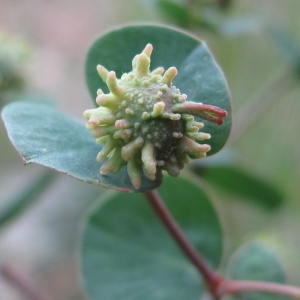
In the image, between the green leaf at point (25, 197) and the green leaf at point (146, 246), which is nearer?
the green leaf at point (146, 246)

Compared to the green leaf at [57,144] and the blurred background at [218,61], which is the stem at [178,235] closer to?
the green leaf at [57,144]

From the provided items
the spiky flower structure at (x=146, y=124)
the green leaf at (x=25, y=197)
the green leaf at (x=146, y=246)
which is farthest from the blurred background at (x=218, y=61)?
the spiky flower structure at (x=146, y=124)

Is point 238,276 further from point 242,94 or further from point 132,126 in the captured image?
point 242,94

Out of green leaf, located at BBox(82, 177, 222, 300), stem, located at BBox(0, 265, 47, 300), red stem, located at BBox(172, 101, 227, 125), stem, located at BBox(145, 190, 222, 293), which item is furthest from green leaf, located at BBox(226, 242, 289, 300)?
red stem, located at BBox(172, 101, 227, 125)

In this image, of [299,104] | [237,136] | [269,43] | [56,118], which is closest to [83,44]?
[269,43]

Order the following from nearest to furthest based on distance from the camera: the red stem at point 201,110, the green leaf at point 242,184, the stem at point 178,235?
the red stem at point 201,110
the stem at point 178,235
the green leaf at point 242,184

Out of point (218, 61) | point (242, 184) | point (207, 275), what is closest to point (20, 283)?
point (207, 275)

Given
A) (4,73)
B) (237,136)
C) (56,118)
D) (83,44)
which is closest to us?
(56,118)
